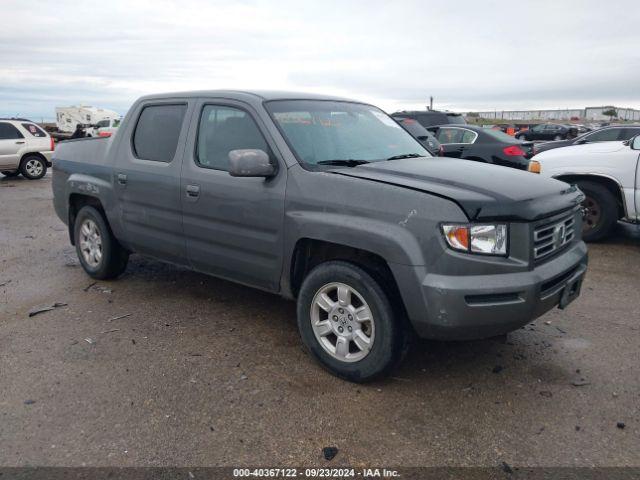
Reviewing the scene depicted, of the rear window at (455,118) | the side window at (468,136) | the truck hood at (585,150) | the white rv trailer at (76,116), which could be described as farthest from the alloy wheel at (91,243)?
the white rv trailer at (76,116)

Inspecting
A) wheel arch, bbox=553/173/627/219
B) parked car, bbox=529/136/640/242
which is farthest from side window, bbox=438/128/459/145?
wheel arch, bbox=553/173/627/219

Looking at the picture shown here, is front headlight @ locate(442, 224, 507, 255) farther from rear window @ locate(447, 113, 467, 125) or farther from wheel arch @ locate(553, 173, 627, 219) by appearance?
rear window @ locate(447, 113, 467, 125)

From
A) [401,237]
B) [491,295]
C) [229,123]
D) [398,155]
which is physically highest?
[229,123]

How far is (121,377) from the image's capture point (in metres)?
3.52

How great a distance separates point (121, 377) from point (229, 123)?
1.96 m

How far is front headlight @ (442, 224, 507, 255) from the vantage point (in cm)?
297

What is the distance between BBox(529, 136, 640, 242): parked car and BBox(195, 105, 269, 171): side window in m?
4.78

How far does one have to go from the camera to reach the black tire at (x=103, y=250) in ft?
17.1

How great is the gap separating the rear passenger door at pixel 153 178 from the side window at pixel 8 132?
39.2 feet

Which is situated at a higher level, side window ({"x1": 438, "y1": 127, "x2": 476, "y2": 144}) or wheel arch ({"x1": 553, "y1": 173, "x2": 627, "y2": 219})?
side window ({"x1": 438, "y1": 127, "x2": 476, "y2": 144})

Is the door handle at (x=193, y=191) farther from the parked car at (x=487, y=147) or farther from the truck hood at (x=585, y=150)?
the parked car at (x=487, y=147)

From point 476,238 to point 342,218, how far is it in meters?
0.79

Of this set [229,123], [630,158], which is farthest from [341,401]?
[630,158]

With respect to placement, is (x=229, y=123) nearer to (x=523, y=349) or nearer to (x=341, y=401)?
(x=341, y=401)
